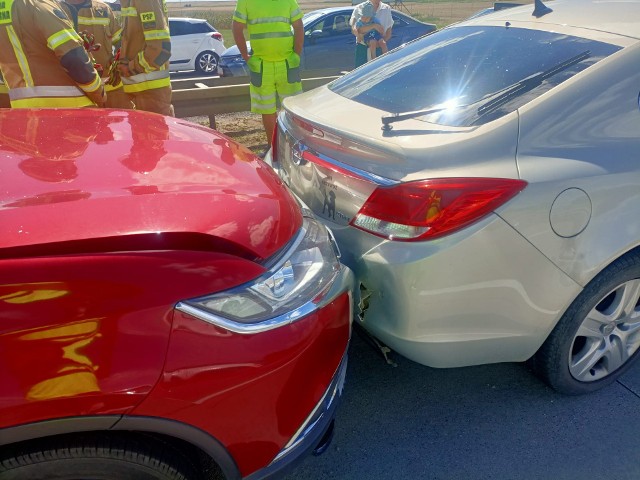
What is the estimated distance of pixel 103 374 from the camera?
56.1 inches

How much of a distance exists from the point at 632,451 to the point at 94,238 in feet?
7.44

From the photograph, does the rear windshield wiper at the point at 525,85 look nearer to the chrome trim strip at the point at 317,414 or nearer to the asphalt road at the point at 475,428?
the chrome trim strip at the point at 317,414

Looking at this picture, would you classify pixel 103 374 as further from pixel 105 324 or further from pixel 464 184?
pixel 464 184

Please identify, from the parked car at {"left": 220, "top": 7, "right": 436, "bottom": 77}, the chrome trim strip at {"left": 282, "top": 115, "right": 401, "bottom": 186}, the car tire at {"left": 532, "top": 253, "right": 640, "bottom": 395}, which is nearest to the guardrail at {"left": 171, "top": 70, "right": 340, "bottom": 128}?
the chrome trim strip at {"left": 282, "top": 115, "right": 401, "bottom": 186}

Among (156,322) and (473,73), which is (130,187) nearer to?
(156,322)

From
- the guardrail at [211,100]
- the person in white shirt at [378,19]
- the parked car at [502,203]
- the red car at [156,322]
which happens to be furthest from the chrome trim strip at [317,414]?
the person in white shirt at [378,19]

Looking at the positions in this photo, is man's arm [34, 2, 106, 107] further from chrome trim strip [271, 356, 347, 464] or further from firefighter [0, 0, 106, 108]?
chrome trim strip [271, 356, 347, 464]

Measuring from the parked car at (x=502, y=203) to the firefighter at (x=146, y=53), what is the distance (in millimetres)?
2919

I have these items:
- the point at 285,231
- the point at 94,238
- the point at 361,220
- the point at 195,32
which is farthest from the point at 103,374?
the point at 195,32

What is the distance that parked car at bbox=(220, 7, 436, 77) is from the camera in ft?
36.5

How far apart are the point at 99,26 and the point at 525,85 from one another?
4261 millimetres

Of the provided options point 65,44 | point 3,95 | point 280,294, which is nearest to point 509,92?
point 280,294

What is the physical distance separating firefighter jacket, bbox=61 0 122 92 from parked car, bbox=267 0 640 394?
3494 millimetres

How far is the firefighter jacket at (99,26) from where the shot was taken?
5055mm
